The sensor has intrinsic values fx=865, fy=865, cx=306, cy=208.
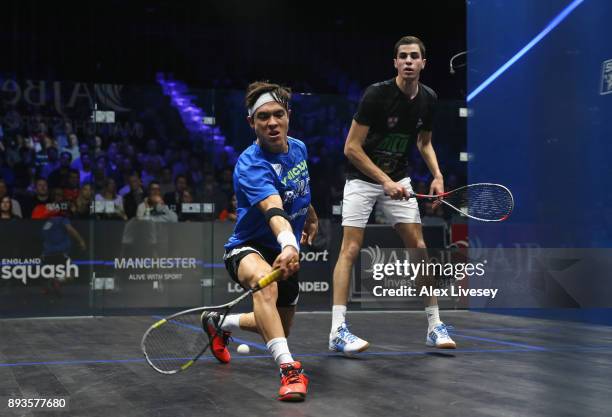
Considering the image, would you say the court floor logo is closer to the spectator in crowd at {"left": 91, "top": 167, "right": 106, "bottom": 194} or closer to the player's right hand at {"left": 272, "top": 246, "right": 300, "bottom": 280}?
the player's right hand at {"left": 272, "top": 246, "right": 300, "bottom": 280}

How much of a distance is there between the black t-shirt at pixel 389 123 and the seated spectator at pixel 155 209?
3.06 m

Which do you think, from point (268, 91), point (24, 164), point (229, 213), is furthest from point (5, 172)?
point (268, 91)

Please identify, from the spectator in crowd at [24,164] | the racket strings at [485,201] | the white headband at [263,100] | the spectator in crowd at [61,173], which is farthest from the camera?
the spectator in crowd at [24,164]

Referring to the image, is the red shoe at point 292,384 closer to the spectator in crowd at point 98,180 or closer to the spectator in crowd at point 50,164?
the spectator in crowd at point 98,180

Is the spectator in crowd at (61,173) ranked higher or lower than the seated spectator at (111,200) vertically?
higher

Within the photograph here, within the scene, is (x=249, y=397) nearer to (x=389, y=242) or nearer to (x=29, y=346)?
(x=29, y=346)

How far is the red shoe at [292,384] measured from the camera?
93.7 inches

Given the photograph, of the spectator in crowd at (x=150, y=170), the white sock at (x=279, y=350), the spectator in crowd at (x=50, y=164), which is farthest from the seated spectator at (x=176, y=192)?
the white sock at (x=279, y=350)

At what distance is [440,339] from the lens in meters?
3.54

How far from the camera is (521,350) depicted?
11.9ft

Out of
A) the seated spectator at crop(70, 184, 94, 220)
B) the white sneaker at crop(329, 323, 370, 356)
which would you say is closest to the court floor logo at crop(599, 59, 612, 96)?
the white sneaker at crop(329, 323, 370, 356)

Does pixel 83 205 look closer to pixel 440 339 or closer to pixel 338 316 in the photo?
pixel 338 316

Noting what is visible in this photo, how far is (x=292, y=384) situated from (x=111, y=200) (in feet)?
13.8

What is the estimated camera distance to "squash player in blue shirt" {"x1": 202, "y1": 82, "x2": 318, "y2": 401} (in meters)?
2.48
